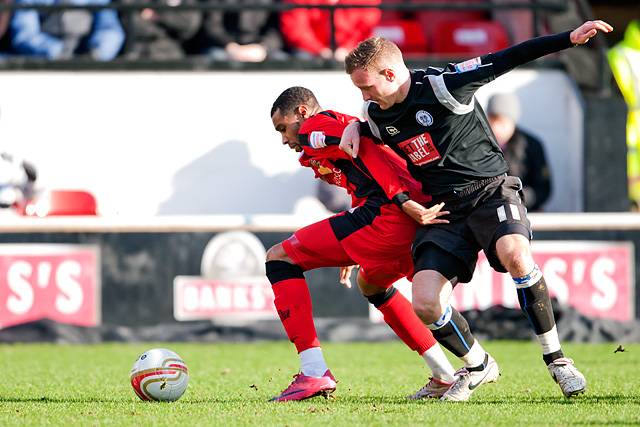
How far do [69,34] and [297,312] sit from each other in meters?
7.12

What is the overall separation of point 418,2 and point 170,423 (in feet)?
29.6

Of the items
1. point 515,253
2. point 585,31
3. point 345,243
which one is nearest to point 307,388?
point 345,243

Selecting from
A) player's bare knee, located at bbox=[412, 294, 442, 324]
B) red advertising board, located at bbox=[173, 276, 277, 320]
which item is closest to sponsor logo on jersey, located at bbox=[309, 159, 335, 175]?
player's bare knee, located at bbox=[412, 294, 442, 324]

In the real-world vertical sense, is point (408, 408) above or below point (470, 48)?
below

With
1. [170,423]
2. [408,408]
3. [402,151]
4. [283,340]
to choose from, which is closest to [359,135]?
[402,151]

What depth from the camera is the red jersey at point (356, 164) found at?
251 inches

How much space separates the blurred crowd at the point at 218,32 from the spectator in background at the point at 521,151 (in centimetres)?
168

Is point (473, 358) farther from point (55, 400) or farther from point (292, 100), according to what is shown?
point (55, 400)

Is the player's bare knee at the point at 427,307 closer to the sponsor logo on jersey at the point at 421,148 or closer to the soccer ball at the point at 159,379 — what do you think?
the sponsor logo on jersey at the point at 421,148

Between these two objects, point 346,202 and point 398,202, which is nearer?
point 398,202

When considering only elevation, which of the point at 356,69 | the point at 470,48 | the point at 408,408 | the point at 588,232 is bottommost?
the point at 408,408

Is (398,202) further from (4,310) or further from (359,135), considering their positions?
(4,310)

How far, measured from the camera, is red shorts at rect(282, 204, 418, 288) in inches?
255

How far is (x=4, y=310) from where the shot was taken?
10914mm
